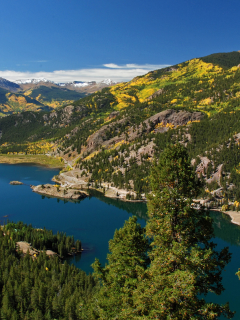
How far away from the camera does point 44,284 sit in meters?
62.7

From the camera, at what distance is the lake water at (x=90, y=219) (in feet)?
276

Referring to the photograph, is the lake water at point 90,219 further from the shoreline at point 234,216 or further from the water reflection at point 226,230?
the shoreline at point 234,216

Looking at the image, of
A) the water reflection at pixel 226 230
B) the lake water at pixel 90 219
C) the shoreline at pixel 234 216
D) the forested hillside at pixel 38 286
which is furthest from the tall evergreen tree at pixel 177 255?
the shoreline at pixel 234 216

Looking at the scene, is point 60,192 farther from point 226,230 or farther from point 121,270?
point 121,270

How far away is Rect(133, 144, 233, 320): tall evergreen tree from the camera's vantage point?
1753 cm

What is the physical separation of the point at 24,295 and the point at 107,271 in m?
44.0

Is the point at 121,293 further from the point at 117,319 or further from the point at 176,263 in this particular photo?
the point at 176,263

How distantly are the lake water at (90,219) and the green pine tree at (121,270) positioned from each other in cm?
4981

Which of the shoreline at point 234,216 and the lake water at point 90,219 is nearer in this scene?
the lake water at point 90,219

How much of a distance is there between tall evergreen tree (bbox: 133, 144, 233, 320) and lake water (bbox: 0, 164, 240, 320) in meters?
53.6

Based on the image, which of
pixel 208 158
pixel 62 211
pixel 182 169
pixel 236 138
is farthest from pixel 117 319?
pixel 236 138

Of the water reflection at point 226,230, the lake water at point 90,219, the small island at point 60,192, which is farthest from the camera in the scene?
the small island at point 60,192

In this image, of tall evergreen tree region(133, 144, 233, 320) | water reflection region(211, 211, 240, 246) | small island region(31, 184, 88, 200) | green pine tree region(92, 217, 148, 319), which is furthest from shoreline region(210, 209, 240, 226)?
tall evergreen tree region(133, 144, 233, 320)

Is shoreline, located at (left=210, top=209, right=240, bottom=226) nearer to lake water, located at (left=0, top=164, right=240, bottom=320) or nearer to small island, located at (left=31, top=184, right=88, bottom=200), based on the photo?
lake water, located at (left=0, top=164, right=240, bottom=320)
